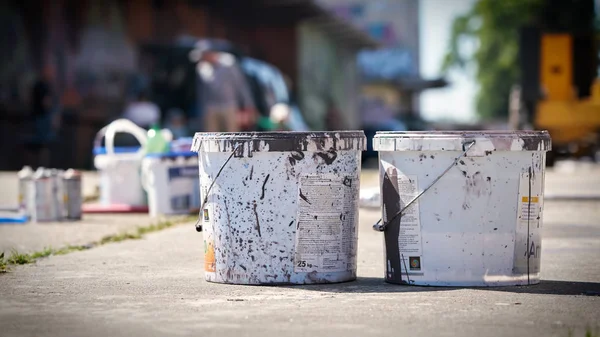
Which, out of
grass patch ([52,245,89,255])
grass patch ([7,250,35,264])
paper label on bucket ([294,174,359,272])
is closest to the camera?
paper label on bucket ([294,174,359,272])

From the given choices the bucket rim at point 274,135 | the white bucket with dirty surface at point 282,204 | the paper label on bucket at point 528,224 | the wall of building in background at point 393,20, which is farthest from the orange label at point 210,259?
the wall of building in background at point 393,20

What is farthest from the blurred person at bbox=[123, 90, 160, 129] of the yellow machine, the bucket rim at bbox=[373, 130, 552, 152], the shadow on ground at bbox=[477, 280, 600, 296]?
the shadow on ground at bbox=[477, 280, 600, 296]

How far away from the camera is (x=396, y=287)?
6.28m

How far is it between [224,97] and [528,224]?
51.4 ft

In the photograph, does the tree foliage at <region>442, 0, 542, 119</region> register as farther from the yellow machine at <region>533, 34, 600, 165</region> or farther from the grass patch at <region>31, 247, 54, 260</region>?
the grass patch at <region>31, 247, 54, 260</region>

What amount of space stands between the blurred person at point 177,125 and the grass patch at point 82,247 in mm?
10977

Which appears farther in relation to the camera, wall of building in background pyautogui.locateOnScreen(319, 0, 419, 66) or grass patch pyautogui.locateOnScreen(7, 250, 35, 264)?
wall of building in background pyautogui.locateOnScreen(319, 0, 419, 66)

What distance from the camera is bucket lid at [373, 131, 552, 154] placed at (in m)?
6.14

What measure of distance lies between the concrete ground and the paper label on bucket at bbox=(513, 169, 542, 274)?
16 centimetres

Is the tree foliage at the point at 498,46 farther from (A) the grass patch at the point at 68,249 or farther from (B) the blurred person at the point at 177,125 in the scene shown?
(A) the grass patch at the point at 68,249

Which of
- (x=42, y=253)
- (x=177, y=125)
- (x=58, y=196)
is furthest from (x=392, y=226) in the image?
(x=177, y=125)

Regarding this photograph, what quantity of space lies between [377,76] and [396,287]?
59952 millimetres

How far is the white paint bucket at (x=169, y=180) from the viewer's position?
1173 cm

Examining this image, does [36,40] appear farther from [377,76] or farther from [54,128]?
[377,76]
